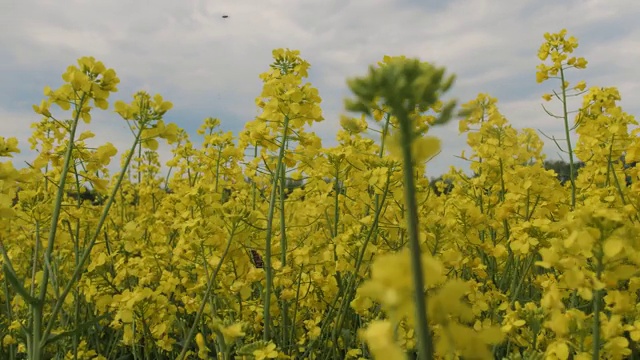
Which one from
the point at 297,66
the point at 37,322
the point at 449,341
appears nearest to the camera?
the point at 449,341

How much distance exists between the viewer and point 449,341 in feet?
2.76

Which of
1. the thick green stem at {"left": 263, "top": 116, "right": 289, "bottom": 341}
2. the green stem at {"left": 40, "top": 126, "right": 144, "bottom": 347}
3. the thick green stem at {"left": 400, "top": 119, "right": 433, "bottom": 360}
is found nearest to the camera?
the thick green stem at {"left": 400, "top": 119, "right": 433, "bottom": 360}

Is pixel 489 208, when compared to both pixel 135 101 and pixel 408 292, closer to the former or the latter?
pixel 135 101

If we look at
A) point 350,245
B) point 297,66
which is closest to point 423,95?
point 350,245

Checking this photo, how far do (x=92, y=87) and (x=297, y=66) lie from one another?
1272mm

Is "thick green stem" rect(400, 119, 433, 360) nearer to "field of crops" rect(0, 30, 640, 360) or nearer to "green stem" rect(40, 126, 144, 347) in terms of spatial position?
"field of crops" rect(0, 30, 640, 360)

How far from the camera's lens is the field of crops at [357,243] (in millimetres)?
832

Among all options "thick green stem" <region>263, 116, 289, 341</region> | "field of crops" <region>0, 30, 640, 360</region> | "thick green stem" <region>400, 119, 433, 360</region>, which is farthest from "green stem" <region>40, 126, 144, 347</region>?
"thick green stem" <region>400, 119, 433, 360</region>

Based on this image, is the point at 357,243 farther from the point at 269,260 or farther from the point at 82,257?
the point at 82,257

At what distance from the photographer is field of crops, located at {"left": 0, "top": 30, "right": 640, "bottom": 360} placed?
832 millimetres

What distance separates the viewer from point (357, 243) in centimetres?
264

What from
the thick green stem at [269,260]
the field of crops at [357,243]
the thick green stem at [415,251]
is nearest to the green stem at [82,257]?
the field of crops at [357,243]

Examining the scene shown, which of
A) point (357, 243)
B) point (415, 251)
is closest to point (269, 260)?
point (357, 243)

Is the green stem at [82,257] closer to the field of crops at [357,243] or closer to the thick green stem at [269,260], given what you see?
the field of crops at [357,243]
